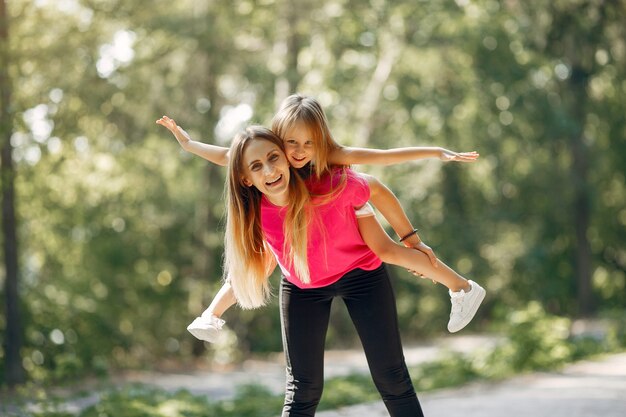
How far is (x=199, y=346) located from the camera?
15797 millimetres

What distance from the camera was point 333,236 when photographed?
357 cm

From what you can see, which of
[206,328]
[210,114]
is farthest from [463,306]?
[210,114]

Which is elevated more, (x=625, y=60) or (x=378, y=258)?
(x=625, y=60)

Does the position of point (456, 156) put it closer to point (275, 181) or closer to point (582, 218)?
point (275, 181)

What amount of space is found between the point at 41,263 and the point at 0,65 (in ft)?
18.8

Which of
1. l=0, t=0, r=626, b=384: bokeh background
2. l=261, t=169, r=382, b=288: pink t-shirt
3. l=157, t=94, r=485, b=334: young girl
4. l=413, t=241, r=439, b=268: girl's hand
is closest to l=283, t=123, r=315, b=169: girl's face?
l=157, t=94, r=485, b=334: young girl

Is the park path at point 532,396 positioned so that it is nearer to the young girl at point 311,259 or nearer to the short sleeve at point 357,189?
the young girl at point 311,259

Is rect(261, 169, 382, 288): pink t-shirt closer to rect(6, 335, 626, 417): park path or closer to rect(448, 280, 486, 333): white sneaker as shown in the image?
rect(448, 280, 486, 333): white sneaker

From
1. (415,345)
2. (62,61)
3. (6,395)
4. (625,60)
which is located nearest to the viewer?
(6,395)

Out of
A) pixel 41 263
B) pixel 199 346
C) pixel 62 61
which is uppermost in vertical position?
pixel 62 61

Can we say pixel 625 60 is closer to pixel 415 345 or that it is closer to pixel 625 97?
pixel 625 97

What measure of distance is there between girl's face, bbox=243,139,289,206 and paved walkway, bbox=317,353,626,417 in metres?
3.47

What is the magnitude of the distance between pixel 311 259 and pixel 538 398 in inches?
170

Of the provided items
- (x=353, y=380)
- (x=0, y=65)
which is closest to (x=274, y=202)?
(x=353, y=380)
